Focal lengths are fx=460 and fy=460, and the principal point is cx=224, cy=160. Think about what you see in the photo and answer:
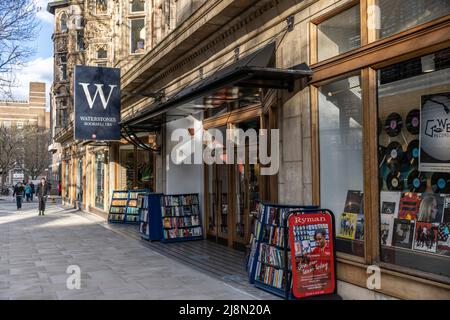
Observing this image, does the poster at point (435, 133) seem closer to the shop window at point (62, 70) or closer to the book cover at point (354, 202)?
the book cover at point (354, 202)

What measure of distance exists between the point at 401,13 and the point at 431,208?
2.36 meters

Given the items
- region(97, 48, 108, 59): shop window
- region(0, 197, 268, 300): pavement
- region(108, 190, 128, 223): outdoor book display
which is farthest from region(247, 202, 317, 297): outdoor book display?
region(97, 48, 108, 59): shop window

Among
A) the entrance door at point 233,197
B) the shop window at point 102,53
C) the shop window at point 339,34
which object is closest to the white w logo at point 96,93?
the entrance door at point 233,197

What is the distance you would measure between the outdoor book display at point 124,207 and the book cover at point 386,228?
11654 mm

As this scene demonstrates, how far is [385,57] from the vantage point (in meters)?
5.60

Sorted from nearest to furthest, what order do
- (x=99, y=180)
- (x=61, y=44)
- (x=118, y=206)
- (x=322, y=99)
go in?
(x=322, y=99)
(x=118, y=206)
(x=99, y=180)
(x=61, y=44)

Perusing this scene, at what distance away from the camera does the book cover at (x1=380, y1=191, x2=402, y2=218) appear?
5.63 meters

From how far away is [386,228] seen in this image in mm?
5691

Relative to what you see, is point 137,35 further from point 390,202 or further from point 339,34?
point 390,202

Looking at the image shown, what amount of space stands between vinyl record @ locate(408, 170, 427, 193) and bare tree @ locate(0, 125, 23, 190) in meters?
50.4

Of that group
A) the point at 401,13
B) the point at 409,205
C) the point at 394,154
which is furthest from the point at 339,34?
the point at 409,205

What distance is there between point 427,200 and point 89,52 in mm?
21685

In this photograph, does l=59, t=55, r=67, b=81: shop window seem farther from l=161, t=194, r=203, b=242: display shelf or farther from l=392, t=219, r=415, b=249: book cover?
l=392, t=219, r=415, b=249: book cover

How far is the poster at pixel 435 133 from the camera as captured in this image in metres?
5.12
